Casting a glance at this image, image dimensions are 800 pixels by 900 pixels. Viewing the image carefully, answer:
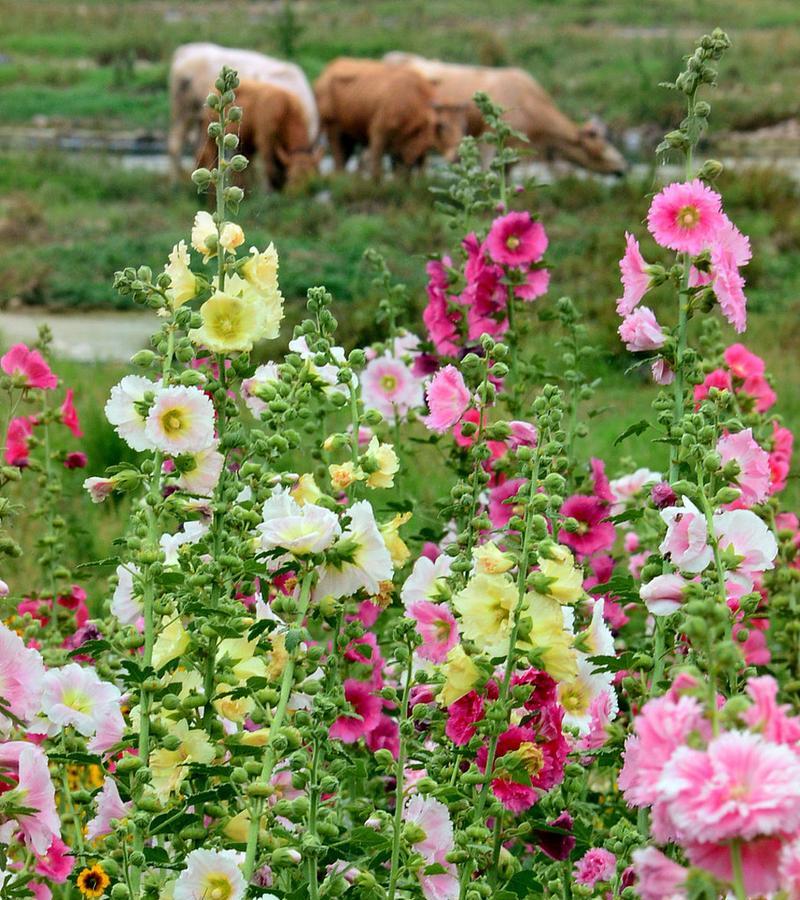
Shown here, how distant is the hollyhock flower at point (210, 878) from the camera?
151 cm

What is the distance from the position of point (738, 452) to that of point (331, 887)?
2.53ft

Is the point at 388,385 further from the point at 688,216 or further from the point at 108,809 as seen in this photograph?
the point at 108,809

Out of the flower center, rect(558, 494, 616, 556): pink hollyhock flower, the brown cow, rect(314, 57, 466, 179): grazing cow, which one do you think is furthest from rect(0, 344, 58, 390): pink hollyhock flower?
rect(314, 57, 466, 179): grazing cow

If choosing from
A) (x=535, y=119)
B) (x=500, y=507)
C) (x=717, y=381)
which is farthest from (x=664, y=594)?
(x=535, y=119)

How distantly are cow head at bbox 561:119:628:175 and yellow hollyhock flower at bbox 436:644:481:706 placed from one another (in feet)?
51.2

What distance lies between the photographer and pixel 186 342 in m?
1.87

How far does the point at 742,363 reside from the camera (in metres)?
3.16

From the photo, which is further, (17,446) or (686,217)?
(17,446)

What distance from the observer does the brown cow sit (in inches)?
624

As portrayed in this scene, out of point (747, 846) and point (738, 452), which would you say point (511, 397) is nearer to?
point (738, 452)

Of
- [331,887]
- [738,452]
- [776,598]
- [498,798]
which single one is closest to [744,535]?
[738,452]

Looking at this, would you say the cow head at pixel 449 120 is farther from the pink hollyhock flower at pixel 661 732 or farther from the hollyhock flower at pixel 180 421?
the pink hollyhock flower at pixel 661 732

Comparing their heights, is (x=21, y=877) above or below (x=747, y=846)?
below

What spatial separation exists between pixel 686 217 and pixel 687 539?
539 millimetres
